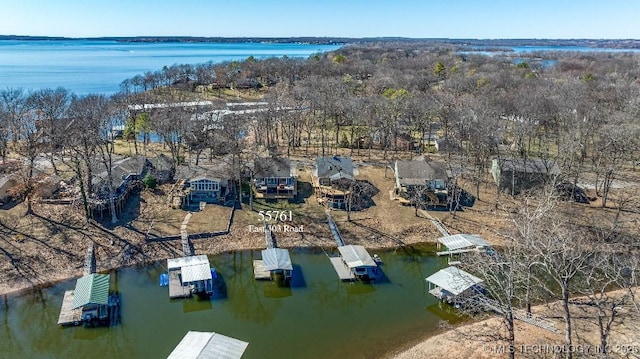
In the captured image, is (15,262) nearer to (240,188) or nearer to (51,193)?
(51,193)

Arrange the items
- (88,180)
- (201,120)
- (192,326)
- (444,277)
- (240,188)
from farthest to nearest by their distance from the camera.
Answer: (201,120), (240,188), (88,180), (444,277), (192,326)

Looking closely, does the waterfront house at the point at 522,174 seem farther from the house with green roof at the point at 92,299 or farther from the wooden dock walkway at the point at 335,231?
the house with green roof at the point at 92,299

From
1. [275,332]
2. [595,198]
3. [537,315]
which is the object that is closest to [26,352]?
[275,332]

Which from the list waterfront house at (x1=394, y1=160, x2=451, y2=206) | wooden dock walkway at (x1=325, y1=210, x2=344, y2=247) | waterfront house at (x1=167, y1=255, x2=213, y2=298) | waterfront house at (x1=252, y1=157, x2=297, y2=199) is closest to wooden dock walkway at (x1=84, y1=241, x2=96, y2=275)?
waterfront house at (x1=167, y1=255, x2=213, y2=298)

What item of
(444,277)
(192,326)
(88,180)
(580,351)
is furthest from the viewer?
(88,180)

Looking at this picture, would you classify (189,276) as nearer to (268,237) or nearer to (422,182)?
(268,237)

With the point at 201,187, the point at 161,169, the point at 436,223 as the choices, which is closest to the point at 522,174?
the point at 436,223
